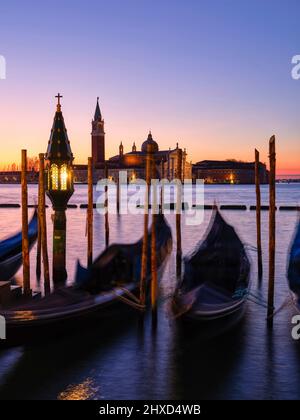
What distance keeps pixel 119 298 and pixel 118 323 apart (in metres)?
0.49

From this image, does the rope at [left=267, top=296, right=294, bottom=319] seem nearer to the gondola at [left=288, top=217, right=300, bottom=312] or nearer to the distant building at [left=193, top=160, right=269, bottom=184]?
the gondola at [left=288, top=217, right=300, bottom=312]

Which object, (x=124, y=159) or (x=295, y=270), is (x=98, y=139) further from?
(x=295, y=270)

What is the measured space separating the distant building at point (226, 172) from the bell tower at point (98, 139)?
106 feet

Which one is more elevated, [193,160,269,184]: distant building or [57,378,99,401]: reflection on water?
[193,160,269,184]: distant building

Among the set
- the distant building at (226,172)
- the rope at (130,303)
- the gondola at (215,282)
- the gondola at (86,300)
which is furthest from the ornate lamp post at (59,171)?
the distant building at (226,172)

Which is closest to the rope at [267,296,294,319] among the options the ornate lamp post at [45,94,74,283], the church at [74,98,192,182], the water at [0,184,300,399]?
the water at [0,184,300,399]

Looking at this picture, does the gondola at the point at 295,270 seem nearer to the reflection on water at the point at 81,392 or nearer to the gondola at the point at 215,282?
the gondola at the point at 215,282

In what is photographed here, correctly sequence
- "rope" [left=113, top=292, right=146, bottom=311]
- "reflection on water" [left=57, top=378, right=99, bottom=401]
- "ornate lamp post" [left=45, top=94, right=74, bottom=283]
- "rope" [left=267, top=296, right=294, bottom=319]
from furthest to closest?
"ornate lamp post" [left=45, top=94, right=74, bottom=283], "rope" [left=267, top=296, right=294, bottom=319], "rope" [left=113, top=292, right=146, bottom=311], "reflection on water" [left=57, top=378, right=99, bottom=401]

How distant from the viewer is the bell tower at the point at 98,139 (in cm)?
11800

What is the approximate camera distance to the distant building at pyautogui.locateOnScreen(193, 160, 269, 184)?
14250 cm

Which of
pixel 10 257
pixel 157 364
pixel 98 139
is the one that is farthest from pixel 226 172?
pixel 157 364

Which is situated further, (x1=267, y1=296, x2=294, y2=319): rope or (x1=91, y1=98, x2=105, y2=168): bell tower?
(x1=91, y1=98, x2=105, y2=168): bell tower

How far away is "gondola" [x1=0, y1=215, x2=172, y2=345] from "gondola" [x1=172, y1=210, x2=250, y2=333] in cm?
97

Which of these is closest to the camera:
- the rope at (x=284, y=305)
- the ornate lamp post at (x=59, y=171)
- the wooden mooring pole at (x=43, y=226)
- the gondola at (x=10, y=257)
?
the rope at (x=284, y=305)
